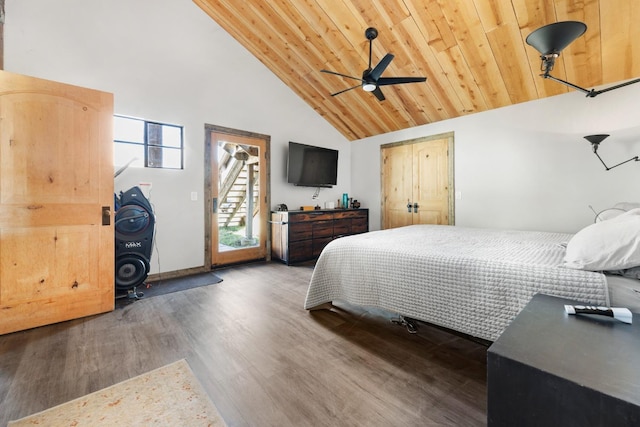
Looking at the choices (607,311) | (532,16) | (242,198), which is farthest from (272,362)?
(532,16)

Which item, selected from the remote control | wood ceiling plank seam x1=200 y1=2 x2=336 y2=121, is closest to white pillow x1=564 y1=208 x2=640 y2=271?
the remote control

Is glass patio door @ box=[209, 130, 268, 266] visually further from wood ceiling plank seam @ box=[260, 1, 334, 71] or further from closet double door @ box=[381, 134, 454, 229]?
closet double door @ box=[381, 134, 454, 229]

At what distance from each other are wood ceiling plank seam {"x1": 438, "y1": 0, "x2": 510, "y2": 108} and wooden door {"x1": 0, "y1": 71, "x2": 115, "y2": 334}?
3702mm

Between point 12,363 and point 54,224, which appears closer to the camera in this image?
point 12,363

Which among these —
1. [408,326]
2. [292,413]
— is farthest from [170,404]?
[408,326]

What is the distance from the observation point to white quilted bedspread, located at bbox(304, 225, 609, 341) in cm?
147

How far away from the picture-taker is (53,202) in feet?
7.54

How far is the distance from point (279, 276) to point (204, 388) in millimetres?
2229

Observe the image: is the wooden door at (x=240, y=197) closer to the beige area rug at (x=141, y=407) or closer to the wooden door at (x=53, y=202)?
the wooden door at (x=53, y=202)

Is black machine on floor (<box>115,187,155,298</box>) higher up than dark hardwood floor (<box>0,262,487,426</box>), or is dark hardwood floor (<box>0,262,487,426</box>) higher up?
black machine on floor (<box>115,187,155,298</box>)

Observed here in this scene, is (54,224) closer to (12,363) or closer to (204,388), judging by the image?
(12,363)

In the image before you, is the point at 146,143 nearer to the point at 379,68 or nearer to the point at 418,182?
the point at 379,68

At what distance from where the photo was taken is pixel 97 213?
2.50 meters

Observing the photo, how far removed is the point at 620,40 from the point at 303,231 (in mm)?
4364
